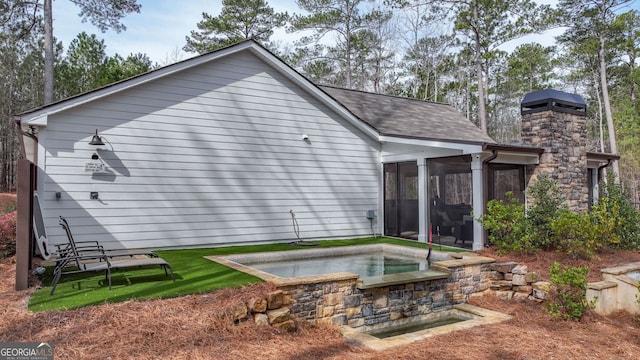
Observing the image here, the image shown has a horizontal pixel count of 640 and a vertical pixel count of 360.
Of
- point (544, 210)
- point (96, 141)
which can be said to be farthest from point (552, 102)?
point (96, 141)

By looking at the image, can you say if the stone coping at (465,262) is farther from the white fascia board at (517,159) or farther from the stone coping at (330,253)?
the white fascia board at (517,159)

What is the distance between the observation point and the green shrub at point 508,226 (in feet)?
25.0

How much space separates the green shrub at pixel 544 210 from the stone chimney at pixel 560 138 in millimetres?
513

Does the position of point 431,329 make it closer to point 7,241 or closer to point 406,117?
point 7,241

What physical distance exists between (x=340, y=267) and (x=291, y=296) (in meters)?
2.32

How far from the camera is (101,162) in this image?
7809 mm

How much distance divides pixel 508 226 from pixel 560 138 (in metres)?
2.68

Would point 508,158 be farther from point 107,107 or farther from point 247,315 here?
point 107,107

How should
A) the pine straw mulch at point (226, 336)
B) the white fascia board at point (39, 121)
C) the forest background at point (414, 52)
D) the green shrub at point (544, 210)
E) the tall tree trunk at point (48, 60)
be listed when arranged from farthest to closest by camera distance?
the forest background at point (414, 52), the tall tree trunk at point (48, 60), the green shrub at point (544, 210), the white fascia board at point (39, 121), the pine straw mulch at point (226, 336)

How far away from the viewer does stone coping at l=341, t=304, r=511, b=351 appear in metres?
4.50

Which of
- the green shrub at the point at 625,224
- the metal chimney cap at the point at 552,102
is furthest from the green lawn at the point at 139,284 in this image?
the green shrub at the point at 625,224

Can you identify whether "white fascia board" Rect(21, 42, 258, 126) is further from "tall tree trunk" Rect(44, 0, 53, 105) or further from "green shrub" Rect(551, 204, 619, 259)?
"tall tree trunk" Rect(44, 0, 53, 105)

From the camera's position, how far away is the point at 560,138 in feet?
29.0

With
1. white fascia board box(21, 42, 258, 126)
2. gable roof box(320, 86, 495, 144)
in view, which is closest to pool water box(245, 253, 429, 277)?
gable roof box(320, 86, 495, 144)
